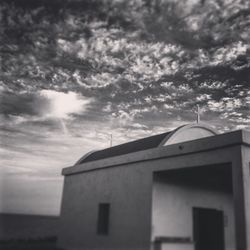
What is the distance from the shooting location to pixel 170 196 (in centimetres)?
966

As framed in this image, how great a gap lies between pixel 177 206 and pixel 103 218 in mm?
3183

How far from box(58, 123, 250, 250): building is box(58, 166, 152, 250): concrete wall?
3cm

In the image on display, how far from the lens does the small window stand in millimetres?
11407

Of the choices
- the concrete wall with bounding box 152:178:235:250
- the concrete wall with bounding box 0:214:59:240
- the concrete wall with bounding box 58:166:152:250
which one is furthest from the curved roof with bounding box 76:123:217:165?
the concrete wall with bounding box 0:214:59:240

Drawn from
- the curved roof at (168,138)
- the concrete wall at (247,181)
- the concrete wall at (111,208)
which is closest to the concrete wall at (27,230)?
the concrete wall at (111,208)

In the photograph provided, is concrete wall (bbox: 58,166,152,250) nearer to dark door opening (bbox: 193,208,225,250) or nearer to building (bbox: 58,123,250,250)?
building (bbox: 58,123,250,250)

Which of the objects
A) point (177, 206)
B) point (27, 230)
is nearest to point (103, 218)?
point (177, 206)

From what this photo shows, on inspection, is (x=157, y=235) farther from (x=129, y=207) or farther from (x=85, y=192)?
(x=85, y=192)

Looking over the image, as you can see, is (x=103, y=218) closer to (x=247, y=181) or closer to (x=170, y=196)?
(x=170, y=196)

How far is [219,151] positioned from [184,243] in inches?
141

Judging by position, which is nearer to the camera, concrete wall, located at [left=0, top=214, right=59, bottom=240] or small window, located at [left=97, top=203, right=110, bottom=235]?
small window, located at [left=97, top=203, right=110, bottom=235]

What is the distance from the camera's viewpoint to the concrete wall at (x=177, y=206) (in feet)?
30.6

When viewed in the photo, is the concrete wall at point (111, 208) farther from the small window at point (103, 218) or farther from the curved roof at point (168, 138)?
the curved roof at point (168, 138)

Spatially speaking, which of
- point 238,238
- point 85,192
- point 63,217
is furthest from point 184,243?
point 63,217
